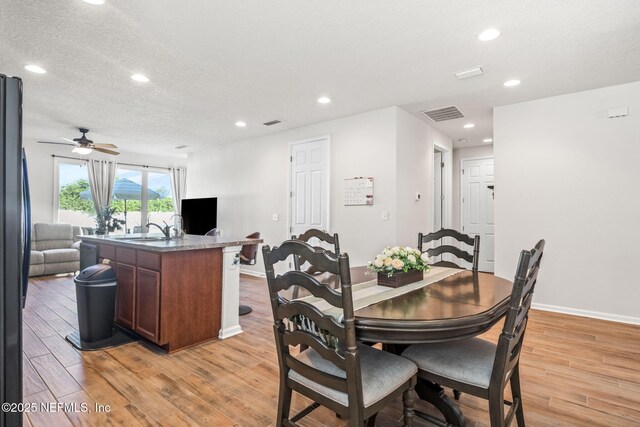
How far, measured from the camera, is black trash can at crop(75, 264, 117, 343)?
2867mm

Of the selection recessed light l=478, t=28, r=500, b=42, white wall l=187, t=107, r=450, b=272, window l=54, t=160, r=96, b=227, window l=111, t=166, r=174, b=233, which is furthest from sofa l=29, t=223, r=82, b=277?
recessed light l=478, t=28, r=500, b=42

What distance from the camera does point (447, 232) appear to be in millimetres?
2619

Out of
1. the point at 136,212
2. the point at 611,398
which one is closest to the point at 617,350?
→ the point at 611,398

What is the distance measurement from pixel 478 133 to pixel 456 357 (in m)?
5.20

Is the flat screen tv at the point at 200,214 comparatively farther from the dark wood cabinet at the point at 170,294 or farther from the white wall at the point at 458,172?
the white wall at the point at 458,172

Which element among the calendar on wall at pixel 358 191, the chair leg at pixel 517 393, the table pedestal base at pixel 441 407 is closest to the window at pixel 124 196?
the calendar on wall at pixel 358 191

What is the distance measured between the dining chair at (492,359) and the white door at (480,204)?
5.37m

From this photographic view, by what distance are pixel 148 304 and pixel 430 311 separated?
246 cm

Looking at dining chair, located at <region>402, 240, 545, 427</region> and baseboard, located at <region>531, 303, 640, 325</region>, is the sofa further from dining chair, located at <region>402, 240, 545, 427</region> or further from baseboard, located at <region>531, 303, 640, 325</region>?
baseboard, located at <region>531, 303, 640, 325</region>

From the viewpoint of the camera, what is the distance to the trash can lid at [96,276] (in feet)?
9.47

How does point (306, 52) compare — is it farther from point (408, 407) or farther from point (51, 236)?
point (51, 236)

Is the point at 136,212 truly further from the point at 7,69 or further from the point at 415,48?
the point at 415,48

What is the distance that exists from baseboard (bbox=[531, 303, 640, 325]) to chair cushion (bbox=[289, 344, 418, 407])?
3426 millimetres

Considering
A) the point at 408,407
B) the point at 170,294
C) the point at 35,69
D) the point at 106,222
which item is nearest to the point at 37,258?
the point at 106,222
